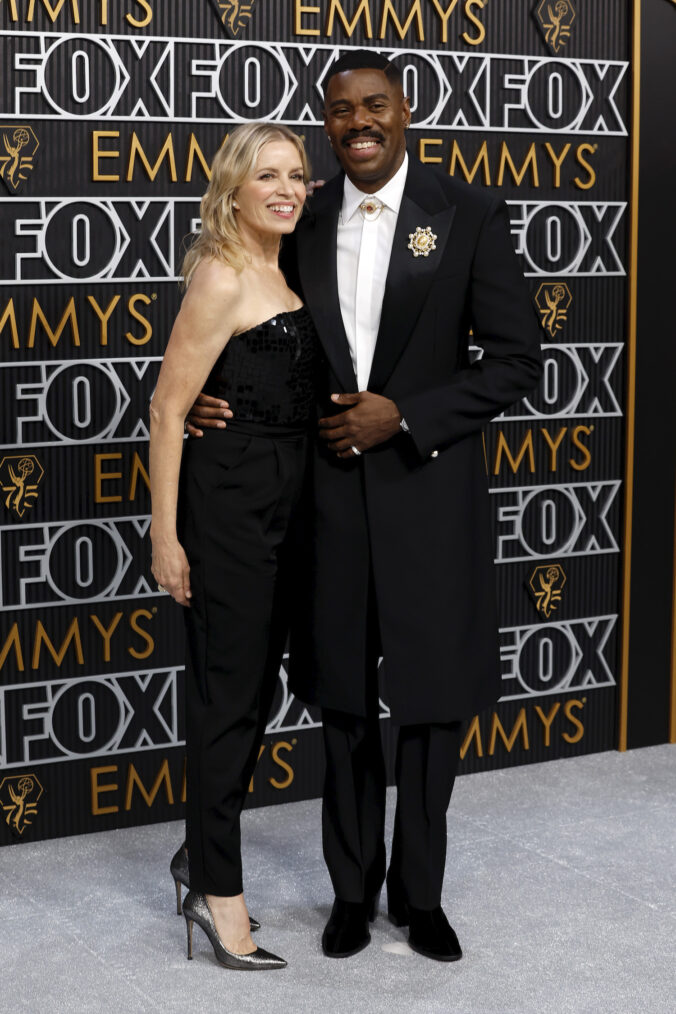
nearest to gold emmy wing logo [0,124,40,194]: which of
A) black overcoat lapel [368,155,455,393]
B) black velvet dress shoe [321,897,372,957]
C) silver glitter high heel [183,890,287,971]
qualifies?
black overcoat lapel [368,155,455,393]

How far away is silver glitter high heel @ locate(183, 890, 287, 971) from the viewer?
277 cm

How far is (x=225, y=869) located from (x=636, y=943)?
0.83 m

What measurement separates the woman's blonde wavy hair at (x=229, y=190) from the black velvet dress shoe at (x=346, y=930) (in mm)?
1253

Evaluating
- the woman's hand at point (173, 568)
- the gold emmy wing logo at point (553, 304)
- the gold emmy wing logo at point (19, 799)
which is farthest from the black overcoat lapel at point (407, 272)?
the gold emmy wing logo at point (19, 799)

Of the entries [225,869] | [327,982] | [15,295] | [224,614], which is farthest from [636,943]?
[15,295]

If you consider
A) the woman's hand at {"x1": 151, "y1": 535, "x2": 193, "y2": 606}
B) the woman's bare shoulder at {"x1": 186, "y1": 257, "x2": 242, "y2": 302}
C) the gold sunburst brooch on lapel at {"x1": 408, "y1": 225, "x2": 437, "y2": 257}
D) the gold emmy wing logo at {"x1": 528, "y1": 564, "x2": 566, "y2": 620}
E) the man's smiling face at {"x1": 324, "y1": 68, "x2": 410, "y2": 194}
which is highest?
the man's smiling face at {"x1": 324, "y1": 68, "x2": 410, "y2": 194}

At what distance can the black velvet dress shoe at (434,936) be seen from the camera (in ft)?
9.29

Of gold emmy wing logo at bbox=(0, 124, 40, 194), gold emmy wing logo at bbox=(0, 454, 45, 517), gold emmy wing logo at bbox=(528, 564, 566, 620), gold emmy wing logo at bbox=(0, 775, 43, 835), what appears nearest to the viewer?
gold emmy wing logo at bbox=(0, 124, 40, 194)

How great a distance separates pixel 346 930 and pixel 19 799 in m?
0.97

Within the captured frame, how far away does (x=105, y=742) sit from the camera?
352 centimetres

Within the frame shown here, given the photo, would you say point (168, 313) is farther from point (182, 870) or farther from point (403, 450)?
point (182, 870)

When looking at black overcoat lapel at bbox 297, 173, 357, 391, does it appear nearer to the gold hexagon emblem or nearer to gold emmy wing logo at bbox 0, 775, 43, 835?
the gold hexagon emblem

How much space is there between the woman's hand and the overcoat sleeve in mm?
478

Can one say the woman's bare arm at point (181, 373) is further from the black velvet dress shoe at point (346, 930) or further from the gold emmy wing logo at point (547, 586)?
the gold emmy wing logo at point (547, 586)
